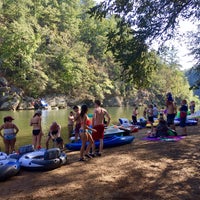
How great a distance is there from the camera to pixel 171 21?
8953 mm

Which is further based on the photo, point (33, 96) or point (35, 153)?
point (33, 96)

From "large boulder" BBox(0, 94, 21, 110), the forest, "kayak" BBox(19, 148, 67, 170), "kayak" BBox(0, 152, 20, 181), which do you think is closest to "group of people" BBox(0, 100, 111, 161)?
"kayak" BBox(19, 148, 67, 170)

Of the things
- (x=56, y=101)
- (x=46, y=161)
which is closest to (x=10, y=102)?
(x=56, y=101)

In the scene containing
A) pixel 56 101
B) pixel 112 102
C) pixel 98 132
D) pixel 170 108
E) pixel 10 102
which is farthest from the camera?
pixel 112 102

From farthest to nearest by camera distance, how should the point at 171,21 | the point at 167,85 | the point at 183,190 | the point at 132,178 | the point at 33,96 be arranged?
the point at 167,85 < the point at 33,96 < the point at 171,21 < the point at 132,178 < the point at 183,190

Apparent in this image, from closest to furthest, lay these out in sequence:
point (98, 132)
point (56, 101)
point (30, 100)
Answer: point (98, 132) < point (30, 100) < point (56, 101)

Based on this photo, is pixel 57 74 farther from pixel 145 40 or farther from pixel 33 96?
pixel 145 40

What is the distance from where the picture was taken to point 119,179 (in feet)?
19.6

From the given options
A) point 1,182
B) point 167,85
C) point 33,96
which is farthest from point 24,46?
point 167,85

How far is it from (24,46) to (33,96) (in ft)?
26.0

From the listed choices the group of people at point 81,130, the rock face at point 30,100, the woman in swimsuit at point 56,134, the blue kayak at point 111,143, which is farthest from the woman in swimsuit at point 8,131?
the rock face at point 30,100

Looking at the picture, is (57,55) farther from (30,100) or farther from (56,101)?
(30,100)

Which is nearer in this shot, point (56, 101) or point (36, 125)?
point (36, 125)

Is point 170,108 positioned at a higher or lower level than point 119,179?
higher
